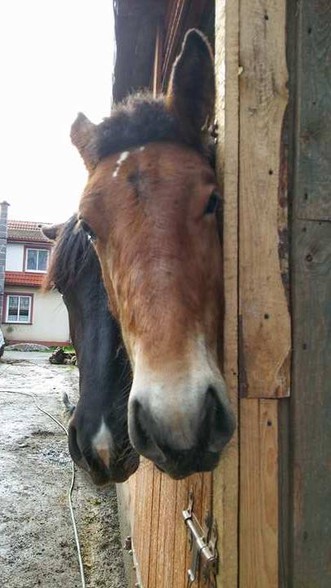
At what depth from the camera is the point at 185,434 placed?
1.02m

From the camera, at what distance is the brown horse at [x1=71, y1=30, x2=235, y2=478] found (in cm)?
107

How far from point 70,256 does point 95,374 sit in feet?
2.11

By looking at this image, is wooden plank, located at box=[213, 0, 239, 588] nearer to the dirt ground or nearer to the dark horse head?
the dark horse head

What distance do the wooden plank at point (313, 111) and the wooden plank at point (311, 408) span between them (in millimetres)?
78

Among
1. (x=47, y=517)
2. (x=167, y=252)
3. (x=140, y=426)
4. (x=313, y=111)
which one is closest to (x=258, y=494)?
(x=140, y=426)

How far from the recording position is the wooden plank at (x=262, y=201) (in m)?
1.34

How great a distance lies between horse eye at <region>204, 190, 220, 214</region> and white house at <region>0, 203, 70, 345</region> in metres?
26.6

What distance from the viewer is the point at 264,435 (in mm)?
1319

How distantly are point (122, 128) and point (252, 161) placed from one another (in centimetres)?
54

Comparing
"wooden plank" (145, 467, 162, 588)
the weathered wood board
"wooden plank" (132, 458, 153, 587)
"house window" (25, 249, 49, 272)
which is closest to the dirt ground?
"wooden plank" (132, 458, 153, 587)

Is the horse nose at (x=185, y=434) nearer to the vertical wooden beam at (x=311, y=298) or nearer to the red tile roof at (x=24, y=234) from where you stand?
→ the vertical wooden beam at (x=311, y=298)

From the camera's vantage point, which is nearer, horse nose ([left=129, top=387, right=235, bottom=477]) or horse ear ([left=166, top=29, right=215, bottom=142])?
horse nose ([left=129, top=387, right=235, bottom=477])

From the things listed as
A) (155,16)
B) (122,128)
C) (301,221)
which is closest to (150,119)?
(122,128)

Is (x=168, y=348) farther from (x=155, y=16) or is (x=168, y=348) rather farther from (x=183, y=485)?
(x=155, y=16)
